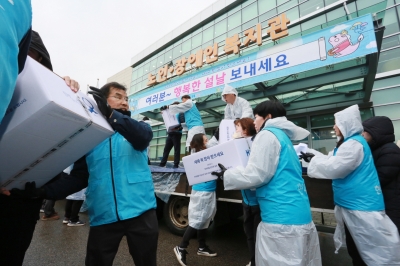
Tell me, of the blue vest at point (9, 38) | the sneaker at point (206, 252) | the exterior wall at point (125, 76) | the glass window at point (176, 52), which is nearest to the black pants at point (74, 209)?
the sneaker at point (206, 252)

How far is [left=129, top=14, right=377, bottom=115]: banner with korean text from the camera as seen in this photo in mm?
3855

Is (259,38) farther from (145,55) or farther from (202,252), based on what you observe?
(145,55)

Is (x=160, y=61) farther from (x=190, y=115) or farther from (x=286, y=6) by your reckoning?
(x=190, y=115)

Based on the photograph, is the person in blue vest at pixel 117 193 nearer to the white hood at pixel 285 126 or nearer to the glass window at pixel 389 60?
the white hood at pixel 285 126

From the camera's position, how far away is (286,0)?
1145 centimetres

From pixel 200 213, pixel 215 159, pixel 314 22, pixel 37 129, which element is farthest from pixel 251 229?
pixel 314 22

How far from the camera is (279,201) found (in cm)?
158

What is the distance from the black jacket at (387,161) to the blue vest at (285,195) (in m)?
1.16

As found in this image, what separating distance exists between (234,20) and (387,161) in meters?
13.8

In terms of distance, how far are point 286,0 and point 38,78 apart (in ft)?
46.3

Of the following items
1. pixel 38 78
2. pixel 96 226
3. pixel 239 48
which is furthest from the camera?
pixel 239 48

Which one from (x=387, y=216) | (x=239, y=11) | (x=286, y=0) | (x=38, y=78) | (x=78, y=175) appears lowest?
(x=387, y=216)

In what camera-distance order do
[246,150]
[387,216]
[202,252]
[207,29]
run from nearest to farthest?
[387,216] → [246,150] → [202,252] → [207,29]

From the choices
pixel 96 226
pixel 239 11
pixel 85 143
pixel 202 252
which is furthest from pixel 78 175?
pixel 239 11
